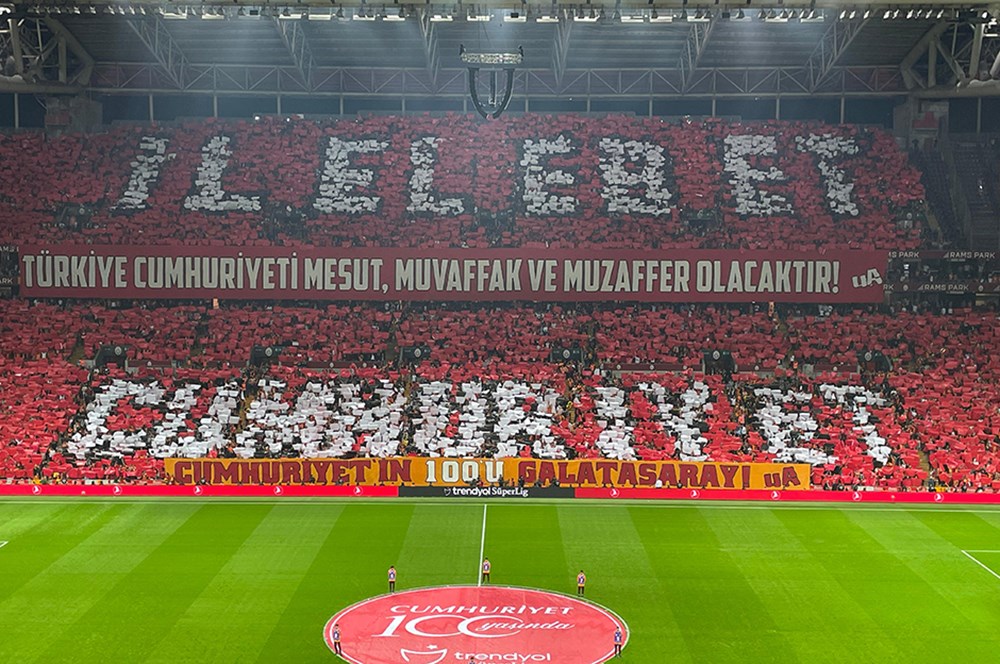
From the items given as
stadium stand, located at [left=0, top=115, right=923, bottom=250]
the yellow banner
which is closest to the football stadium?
the yellow banner

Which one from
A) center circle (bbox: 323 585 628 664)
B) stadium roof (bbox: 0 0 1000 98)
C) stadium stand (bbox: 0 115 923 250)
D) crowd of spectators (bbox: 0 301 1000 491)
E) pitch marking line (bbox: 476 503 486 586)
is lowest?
center circle (bbox: 323 585 628 664)

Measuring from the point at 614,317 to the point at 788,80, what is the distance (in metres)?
17.6

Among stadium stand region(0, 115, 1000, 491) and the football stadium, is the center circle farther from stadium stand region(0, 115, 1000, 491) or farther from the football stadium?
stadium stand region(0, 115, 1000, 491)

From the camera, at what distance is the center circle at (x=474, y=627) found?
23250mm

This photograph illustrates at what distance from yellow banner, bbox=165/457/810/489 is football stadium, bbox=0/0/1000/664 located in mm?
110

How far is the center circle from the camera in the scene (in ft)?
76.3

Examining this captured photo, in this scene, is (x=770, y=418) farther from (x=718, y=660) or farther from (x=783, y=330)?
(x=718, y=660)

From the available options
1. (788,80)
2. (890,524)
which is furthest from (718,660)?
(788,80)

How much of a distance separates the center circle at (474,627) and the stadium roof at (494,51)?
2738 centimetres

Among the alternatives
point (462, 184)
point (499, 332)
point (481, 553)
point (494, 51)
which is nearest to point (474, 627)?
point (481, 553)

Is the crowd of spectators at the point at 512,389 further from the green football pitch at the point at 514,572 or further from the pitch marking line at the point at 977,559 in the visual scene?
the pitch marking line at the point at 977,559

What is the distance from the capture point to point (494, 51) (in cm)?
5575

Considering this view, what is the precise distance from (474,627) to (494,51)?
3693cm

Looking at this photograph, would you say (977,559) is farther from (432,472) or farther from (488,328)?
(488,328)
